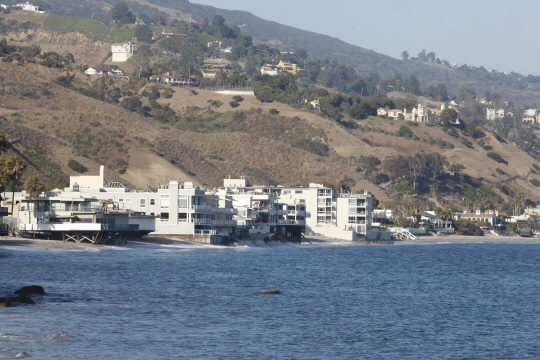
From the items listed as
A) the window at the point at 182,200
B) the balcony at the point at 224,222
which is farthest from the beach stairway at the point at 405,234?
the window at the point at 182,200

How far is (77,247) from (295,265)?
23.3 metres

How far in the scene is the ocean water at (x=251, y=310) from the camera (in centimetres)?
3709

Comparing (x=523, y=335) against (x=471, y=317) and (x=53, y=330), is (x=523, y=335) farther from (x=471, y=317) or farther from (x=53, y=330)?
(x=53, y=330)

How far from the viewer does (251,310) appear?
48.2m

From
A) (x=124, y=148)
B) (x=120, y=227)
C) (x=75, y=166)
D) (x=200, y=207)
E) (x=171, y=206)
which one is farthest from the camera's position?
(x=124, y=148)

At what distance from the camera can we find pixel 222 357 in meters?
35.0

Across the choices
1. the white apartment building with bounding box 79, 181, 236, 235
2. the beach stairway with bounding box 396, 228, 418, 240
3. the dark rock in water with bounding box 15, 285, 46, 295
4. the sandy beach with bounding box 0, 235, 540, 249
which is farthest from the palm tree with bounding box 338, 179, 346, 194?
the dark rock in water with bounding box 15, 285, 46, 295

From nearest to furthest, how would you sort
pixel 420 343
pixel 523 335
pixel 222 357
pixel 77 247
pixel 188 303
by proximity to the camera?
pixel 222 357 < pixel 420 343 < pixel 523 335 < pixel 188 303 < pixel 77 247

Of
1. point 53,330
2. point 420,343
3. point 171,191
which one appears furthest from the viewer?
point 171,191

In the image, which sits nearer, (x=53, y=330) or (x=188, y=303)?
(x=53, y=330)

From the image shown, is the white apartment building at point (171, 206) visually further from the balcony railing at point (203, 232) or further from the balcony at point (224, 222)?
the balcony at point (224, 222)

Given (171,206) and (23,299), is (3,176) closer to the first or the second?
(171,206)

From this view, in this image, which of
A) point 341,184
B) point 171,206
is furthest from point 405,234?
point 171,206

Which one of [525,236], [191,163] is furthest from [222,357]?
[525,236]
